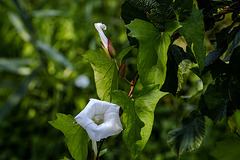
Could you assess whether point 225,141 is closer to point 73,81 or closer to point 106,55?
point 106,55

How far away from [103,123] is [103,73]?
0.26ft

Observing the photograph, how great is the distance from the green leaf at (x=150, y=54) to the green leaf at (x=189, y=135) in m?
0.23

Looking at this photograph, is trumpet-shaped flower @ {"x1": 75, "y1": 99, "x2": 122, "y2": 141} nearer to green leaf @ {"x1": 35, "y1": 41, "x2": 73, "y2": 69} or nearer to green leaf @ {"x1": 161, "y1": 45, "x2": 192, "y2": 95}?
green leaf @ {"x1": 161, "y1": 45, "x2": 192, "y2": 95}

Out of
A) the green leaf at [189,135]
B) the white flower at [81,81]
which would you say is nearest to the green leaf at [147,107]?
the green leaf at [189,135]

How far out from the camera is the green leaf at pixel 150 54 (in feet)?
0.96

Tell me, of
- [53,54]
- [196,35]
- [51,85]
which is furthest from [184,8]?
[51,85]

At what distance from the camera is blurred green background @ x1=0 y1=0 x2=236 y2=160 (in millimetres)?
1663

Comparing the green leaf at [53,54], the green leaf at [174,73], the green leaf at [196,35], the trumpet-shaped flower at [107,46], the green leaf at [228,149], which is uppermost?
the green leaf at [196,35]

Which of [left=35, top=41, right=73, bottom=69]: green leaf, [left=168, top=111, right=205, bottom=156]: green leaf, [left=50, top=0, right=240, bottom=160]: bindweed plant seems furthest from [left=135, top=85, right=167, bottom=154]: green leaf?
[left=35, top=41, right=73, bottom=69]: green leaf

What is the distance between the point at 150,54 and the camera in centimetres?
30

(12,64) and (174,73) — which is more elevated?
(174,73)

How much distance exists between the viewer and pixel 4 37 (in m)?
2.25

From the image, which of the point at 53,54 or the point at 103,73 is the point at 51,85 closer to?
the point at 53,54

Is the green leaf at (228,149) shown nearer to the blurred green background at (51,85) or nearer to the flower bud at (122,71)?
the flower bud at (122,71)
